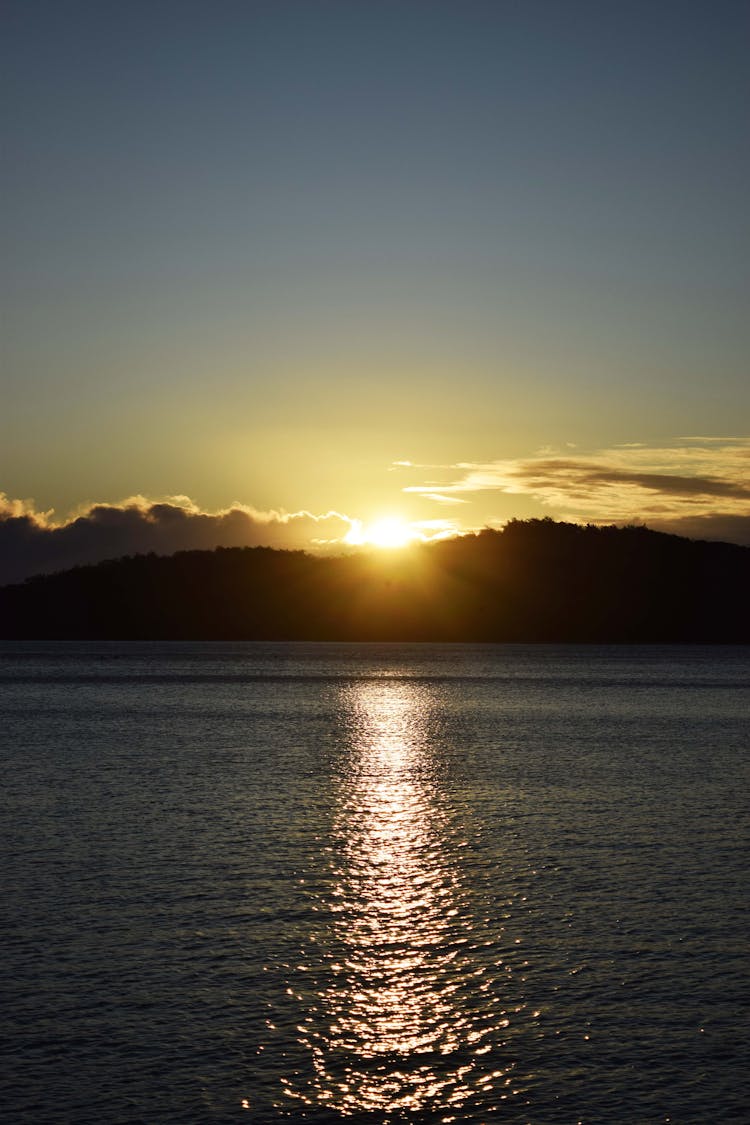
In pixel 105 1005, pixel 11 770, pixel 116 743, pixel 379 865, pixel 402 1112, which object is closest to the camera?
pixel 402 1112

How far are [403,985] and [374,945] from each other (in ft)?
10.1

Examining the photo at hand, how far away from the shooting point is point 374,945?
26141 mm

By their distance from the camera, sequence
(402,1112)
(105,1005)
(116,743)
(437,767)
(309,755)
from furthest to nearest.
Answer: (116,743), (309,755), (437,767), (105,1005), (402,1112)

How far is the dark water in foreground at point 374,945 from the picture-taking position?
58.7 feet

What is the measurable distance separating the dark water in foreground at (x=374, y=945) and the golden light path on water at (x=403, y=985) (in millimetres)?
75

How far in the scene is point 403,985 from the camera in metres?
23.1

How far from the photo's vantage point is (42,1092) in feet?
57.7

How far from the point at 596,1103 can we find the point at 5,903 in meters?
17.6

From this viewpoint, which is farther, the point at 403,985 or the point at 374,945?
the point at 374,945

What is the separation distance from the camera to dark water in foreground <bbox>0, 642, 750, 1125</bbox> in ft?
58.7

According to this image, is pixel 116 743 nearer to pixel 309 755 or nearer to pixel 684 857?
pixel 309 755

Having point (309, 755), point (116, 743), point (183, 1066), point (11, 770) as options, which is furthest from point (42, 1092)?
point (116, 743)

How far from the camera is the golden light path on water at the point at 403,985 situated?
58.4 feet

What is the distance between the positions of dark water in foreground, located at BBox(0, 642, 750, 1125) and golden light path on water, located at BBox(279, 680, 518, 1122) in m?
0.07
